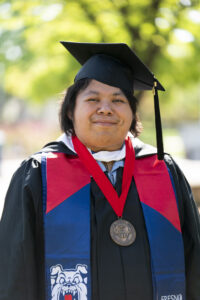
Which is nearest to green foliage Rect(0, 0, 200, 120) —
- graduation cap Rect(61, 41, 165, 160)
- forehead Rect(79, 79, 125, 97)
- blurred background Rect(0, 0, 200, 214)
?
blurred background Rect(0, 0, 200, 214)

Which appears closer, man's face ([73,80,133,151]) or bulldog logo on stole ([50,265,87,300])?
bulldog logo on stole ([50,265,87,300])

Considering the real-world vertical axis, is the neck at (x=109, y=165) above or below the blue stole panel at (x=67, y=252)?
above

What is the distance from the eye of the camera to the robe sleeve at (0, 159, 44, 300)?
2.04 meters

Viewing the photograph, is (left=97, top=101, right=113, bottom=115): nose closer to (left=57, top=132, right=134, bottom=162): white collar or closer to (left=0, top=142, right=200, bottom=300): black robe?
(left=57, top=132, right=134, bottom=162): white collar

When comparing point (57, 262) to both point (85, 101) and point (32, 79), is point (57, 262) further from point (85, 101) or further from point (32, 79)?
point (32, 79)

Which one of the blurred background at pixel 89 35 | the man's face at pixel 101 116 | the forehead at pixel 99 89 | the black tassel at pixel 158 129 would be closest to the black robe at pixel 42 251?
the man's face at pixel 101 116

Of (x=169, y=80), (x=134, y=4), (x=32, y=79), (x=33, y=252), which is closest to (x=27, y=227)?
(x=33, y=252)

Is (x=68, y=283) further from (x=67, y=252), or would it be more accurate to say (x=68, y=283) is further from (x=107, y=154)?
(x=107, y=154)

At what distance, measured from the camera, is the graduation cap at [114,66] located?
2445 mm

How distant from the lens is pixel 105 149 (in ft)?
8.07

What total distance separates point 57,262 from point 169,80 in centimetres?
846

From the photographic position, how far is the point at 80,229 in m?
2.19

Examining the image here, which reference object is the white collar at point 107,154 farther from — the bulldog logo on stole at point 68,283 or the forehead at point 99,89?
the bulldog logo on stole at point 68,283

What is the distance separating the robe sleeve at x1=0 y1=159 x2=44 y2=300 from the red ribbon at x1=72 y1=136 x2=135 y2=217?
0.92ft
